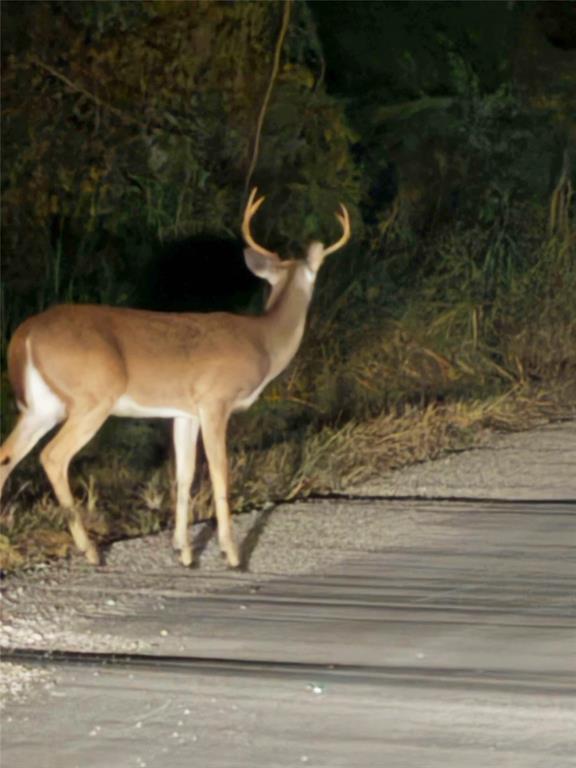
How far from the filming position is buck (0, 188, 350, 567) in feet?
28.7

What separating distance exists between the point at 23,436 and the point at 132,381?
0.52 m

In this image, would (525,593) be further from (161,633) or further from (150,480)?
(150,480)

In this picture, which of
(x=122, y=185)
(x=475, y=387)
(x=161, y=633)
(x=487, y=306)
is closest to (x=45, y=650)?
(x=161, y=633)

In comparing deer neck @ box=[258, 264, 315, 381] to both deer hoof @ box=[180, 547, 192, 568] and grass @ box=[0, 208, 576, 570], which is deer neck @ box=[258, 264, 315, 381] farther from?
deer hoof @ box=[180, 547, 192, 568]

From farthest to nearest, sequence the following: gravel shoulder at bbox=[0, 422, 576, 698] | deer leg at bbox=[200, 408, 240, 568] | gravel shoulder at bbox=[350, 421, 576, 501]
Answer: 1. gravel shoulder at bbox=[350, 421, 576, 501]
2. deer leg at bbox=[200, 408, 240, 568]
3. gravel shoulder at bbox=[0, 422, 576, 698]

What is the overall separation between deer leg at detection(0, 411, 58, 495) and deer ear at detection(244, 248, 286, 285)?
4.32 ft

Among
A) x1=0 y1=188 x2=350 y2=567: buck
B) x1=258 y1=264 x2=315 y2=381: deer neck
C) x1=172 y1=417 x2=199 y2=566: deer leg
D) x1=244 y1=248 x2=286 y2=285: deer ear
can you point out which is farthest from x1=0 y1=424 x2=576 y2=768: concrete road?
x1=244 y1=248 x2=286 y2=285: deer ear

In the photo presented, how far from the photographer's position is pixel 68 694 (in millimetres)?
6602

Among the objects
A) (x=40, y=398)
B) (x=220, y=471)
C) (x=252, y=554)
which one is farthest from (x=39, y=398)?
(x=252, y=554)

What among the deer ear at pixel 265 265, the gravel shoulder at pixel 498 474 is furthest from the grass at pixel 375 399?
the deer ear at pixel 265 265

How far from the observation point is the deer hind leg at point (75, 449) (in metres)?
8.73

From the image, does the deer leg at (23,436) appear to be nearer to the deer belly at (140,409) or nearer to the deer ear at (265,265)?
the deer belly at (140,409)

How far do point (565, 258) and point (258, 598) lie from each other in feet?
27.4

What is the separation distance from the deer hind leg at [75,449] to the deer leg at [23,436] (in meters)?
0.15
